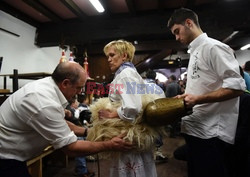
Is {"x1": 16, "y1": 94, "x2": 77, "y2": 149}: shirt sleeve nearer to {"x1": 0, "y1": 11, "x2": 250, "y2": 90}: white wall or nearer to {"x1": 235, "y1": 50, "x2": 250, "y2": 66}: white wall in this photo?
{"x1": 0, "y1": 11, "x2": 250, "y2": 90}: white wall

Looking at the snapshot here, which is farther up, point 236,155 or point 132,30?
point 132,30

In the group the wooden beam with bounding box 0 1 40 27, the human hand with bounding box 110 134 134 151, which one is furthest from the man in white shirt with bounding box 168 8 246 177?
the wooden beam with bounding box 0 1 40 27

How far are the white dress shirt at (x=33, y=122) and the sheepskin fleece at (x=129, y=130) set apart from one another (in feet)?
0.55

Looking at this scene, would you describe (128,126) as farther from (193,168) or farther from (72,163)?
(72,163)

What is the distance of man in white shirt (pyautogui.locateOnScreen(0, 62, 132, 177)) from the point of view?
1.09 metres

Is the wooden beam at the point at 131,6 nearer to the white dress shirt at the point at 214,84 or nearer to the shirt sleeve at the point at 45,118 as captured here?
the white dress shirt at the point at 214,84

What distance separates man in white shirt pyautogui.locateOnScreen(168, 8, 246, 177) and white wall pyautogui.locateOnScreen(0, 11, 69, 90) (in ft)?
11.6

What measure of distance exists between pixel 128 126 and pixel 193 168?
0.56 m

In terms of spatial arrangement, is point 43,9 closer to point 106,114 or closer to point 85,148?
point 106,114

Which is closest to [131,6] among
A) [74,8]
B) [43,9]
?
[74,8]

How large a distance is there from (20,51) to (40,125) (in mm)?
3440

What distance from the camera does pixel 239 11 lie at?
3.48 meters

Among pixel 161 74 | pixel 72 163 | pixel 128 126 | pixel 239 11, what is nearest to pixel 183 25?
pixel 128 126

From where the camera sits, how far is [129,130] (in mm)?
1184
